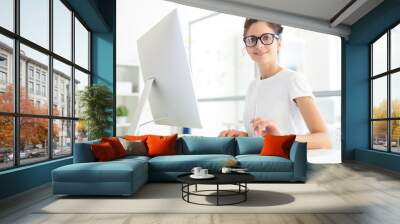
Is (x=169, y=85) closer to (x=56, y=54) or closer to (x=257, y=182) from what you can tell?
(x=56, y=54)

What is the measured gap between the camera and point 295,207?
4.11 metres

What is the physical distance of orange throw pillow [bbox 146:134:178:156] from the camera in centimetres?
630

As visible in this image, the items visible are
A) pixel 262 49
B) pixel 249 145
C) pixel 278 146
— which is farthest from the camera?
pixel 262 49

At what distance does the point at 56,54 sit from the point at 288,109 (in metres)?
5.28

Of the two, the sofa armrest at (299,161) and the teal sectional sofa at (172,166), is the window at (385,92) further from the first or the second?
the teal sectional sofa at (172,166)

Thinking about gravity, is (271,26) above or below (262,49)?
above

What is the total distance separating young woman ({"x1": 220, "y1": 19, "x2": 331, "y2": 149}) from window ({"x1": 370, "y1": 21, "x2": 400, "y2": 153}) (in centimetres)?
127

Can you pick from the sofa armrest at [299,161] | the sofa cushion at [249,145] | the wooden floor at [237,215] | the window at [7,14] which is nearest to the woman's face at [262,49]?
the sofa cushion at [249,145]

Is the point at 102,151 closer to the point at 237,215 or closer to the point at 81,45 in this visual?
the point at 237,215

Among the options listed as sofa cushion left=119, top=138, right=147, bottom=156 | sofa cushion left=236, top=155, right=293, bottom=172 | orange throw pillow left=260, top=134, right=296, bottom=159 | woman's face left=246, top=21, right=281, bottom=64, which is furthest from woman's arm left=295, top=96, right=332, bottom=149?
Result: sofa cushion left=119, top=138, right=147, bottom=156

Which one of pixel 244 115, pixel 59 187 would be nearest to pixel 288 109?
pixel 244 115

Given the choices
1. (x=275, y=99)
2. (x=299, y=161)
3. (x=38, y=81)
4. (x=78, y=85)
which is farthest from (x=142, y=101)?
(x=299, y=161)

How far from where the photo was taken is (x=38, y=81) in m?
5.84

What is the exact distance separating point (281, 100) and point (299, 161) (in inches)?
148
